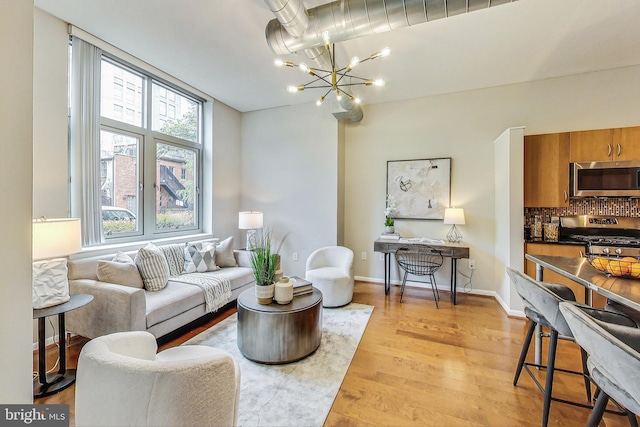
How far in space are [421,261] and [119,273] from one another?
3.74 m

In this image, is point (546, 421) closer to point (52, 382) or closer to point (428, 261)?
point (428, 261)

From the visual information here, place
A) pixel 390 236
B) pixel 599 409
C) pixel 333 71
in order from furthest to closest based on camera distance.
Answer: pixel 390 236, pixel 333 71, pixel 599 409

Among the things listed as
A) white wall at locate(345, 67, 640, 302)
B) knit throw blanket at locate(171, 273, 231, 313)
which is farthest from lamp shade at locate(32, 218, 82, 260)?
white wall at locate(345, 67, 640, 302)

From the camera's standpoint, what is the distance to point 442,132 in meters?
4.17

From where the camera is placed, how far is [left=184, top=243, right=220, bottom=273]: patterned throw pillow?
337 cm

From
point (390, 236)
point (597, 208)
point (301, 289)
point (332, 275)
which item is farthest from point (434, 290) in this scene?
point (301, 289)

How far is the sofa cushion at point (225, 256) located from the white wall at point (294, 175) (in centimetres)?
114

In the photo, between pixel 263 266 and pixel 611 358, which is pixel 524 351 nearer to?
pixel 611 358

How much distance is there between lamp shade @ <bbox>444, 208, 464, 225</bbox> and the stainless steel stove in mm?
1185

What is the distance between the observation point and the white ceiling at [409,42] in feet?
7.74

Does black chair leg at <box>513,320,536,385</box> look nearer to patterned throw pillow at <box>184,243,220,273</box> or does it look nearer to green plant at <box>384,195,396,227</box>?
green plant at <box>384,195,396,227</box>

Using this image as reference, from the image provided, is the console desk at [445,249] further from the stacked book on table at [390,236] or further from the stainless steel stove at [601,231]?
the stainless steel stove at [601,231]

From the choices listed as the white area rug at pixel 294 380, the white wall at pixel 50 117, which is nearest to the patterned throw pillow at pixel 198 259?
the white area rug at pixel 294 380

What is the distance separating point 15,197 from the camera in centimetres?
72
